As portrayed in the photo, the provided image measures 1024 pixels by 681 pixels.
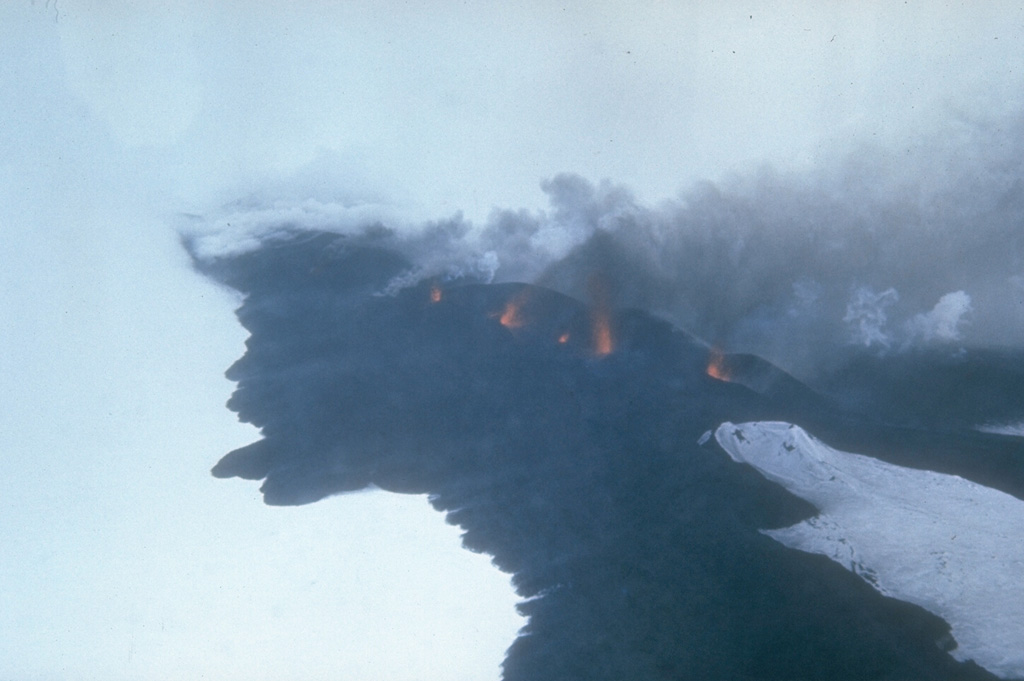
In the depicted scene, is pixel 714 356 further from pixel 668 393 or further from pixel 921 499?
pixel 921 499

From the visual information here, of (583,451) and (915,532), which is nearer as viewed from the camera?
(915,532)

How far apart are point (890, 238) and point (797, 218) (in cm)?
45

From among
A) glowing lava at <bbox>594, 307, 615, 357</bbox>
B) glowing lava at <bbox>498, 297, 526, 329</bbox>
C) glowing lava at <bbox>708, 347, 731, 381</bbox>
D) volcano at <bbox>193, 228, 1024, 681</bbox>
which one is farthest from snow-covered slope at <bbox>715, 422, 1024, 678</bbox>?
glowing lava at <bbox>498, 297, 526, 329</bbox>

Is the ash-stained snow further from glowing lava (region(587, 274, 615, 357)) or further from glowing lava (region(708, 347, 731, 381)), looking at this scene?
glowing lava (region(587, 274, 615, 357))

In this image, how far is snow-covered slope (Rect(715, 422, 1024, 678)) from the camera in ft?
9.34

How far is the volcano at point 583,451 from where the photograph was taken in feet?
9.20

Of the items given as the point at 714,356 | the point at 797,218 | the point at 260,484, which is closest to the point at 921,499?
the point at 714,356

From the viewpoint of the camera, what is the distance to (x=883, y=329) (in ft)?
11.3

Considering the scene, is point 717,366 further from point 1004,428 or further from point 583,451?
point 1004,428

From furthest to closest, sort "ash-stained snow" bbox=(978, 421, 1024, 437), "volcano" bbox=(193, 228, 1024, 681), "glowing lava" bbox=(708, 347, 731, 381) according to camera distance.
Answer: "glowing lava" bbox=(708, 347, 731, 381)
"ash-stained snow" bbox=(978, 421, 1024, 437)
"volcano" bbox=(193, 228, 1024, 681)

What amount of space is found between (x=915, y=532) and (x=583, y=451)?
4.76 feet

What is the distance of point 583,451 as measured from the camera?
3291mm

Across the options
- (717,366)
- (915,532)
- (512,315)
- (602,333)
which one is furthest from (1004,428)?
(512,315)

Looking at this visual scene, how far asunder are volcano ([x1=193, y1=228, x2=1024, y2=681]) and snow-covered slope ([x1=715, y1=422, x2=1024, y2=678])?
6 cm
